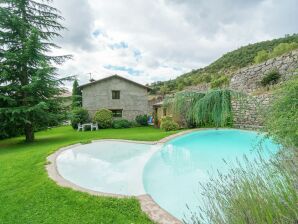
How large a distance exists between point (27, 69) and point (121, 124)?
1171cm

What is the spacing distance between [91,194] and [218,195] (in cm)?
406

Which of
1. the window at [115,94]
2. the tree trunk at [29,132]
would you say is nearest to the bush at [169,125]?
the window at [115,94]

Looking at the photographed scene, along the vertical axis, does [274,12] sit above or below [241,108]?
above

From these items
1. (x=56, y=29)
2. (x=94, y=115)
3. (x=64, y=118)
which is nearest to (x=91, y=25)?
(x=56, y=29)

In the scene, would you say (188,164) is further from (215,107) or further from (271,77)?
(271,77)

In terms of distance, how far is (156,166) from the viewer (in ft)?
29.7

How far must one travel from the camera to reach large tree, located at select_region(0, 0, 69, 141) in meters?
14.2

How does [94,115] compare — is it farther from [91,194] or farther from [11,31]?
[91,194]

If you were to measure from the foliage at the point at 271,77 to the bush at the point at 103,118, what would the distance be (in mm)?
17234

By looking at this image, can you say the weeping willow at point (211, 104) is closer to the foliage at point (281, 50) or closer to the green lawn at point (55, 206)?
the green lawn at point (55, 206)

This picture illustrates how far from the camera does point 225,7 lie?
12266 millimetres

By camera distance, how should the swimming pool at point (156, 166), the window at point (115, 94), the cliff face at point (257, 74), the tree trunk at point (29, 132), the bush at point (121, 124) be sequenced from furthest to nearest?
the window at point (115, 94)
the bush at point (121, 124)
the cliff face at point (257, 74)
the tree trunk at point (29, 132)
the swimming pool at point (156, 166)

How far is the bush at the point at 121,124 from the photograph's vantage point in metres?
24.0

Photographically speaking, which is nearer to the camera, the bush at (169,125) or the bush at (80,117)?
the bush at (169,125)
